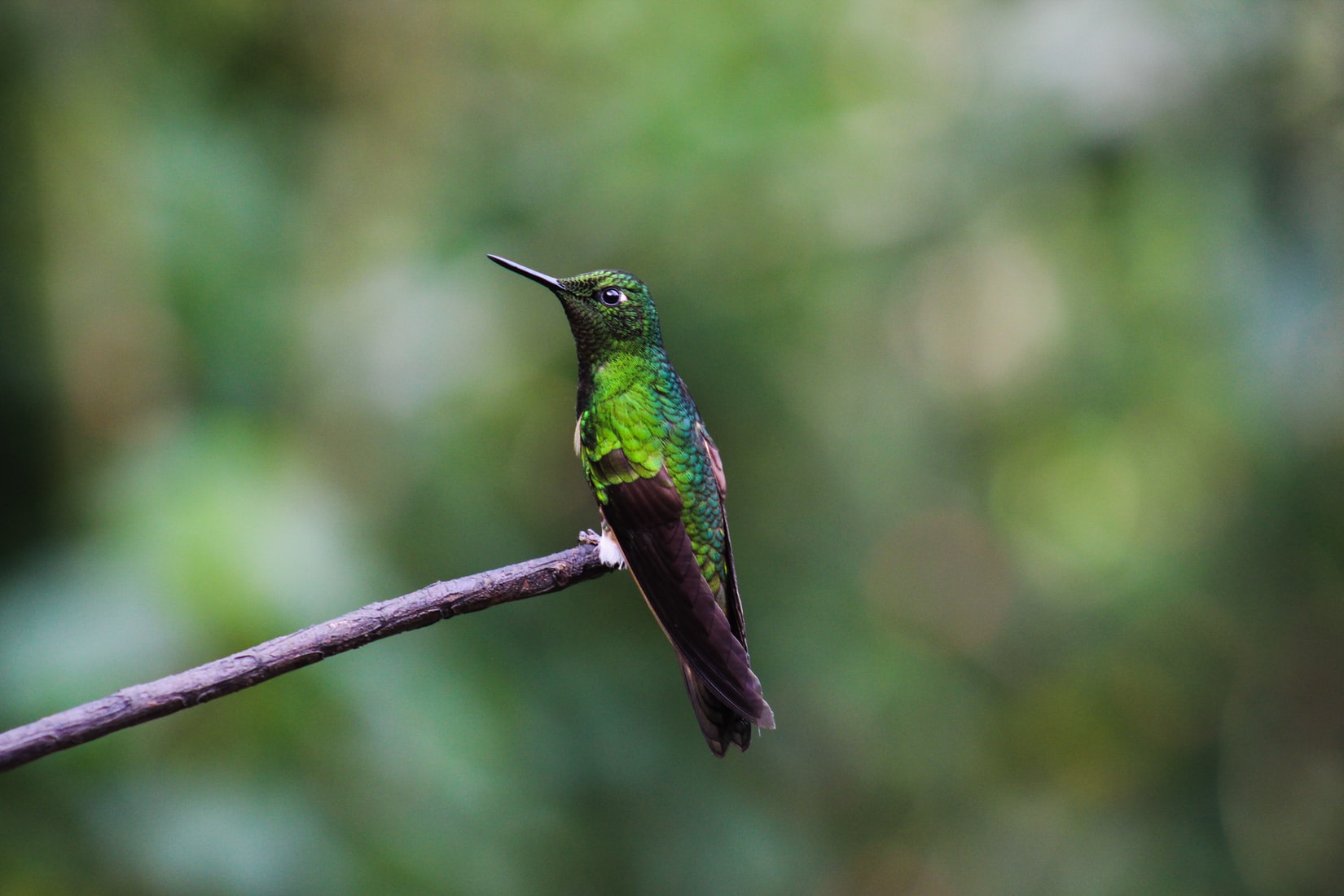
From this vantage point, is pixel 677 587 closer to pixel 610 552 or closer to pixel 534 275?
pixel 610 552

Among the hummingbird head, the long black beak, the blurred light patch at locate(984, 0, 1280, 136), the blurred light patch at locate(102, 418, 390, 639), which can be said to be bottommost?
the blurred light patch at locate(102, 418, 390, 639)

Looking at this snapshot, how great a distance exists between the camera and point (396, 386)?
14.4ft

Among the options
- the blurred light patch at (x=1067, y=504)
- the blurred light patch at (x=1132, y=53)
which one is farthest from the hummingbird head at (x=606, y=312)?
the blurred light patch at (x=1067, y=504)

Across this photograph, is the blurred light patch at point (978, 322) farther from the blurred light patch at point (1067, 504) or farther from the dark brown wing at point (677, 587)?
the dark brown wing at point (677, 587)

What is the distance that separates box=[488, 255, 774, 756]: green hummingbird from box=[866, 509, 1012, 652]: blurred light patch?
3.87 m

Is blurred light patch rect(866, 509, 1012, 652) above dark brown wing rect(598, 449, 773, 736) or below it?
below

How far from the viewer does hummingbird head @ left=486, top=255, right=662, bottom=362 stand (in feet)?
5.71

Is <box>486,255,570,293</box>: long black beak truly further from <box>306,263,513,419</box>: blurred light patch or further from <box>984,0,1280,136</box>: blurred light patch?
<box>984,0,1280,136</box>: blurred light patch

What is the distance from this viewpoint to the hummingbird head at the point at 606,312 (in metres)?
1.74

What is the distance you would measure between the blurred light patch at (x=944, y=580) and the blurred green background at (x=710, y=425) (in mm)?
26

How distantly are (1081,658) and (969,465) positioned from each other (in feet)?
3.78

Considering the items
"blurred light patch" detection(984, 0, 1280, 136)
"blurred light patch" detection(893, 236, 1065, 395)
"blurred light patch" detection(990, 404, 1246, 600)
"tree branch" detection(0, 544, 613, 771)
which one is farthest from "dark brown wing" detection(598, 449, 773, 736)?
"blurred light patch" detection(893, 236, 1065, 395)

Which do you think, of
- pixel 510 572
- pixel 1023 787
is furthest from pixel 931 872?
pixel 510 572

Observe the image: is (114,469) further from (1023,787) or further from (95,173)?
(1023,787)
